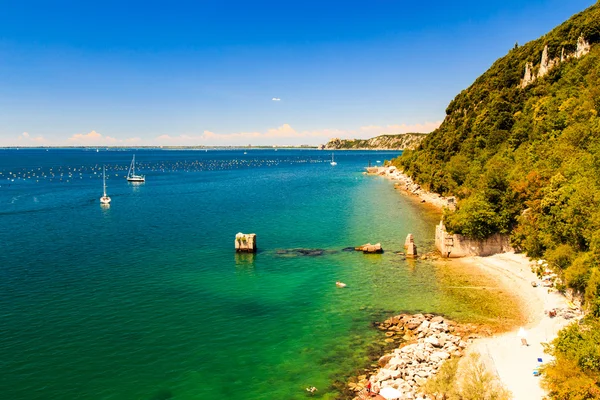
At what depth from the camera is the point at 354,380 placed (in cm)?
2747

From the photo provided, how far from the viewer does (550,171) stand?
50.3 metres

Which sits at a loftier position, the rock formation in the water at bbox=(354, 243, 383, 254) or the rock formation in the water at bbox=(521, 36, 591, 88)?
the rock formation in the water at bbox=(521, 36, 591, 88)

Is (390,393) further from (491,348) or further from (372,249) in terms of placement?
(372,249)

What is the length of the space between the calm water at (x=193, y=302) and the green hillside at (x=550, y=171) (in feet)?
35.0

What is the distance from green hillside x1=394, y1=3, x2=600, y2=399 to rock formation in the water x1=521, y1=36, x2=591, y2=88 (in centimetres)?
24

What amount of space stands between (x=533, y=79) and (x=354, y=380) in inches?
3796

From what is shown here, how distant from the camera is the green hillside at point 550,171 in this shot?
2922 centimetres

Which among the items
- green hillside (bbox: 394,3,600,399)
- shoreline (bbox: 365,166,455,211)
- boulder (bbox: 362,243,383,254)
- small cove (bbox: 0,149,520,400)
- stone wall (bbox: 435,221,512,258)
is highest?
green hillside (bbox: 394,3,600,399)

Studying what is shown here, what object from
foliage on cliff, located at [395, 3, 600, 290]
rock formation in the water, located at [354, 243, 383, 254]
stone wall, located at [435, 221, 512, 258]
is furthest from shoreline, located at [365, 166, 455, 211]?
rock formation in the water, located at [354, 243, 383, 254]

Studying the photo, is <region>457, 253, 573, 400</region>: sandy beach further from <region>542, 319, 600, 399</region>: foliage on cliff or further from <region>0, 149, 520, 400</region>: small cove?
<region>0, 149, 520, 400</region>: small cove

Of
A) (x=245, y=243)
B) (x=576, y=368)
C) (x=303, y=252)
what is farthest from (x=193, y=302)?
→ (x=576, y=368)

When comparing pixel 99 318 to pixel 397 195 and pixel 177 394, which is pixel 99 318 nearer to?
pixel 177 394

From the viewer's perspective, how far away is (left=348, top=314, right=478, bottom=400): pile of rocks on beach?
86.1 ft

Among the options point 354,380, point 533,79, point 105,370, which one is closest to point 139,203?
point 105,370
